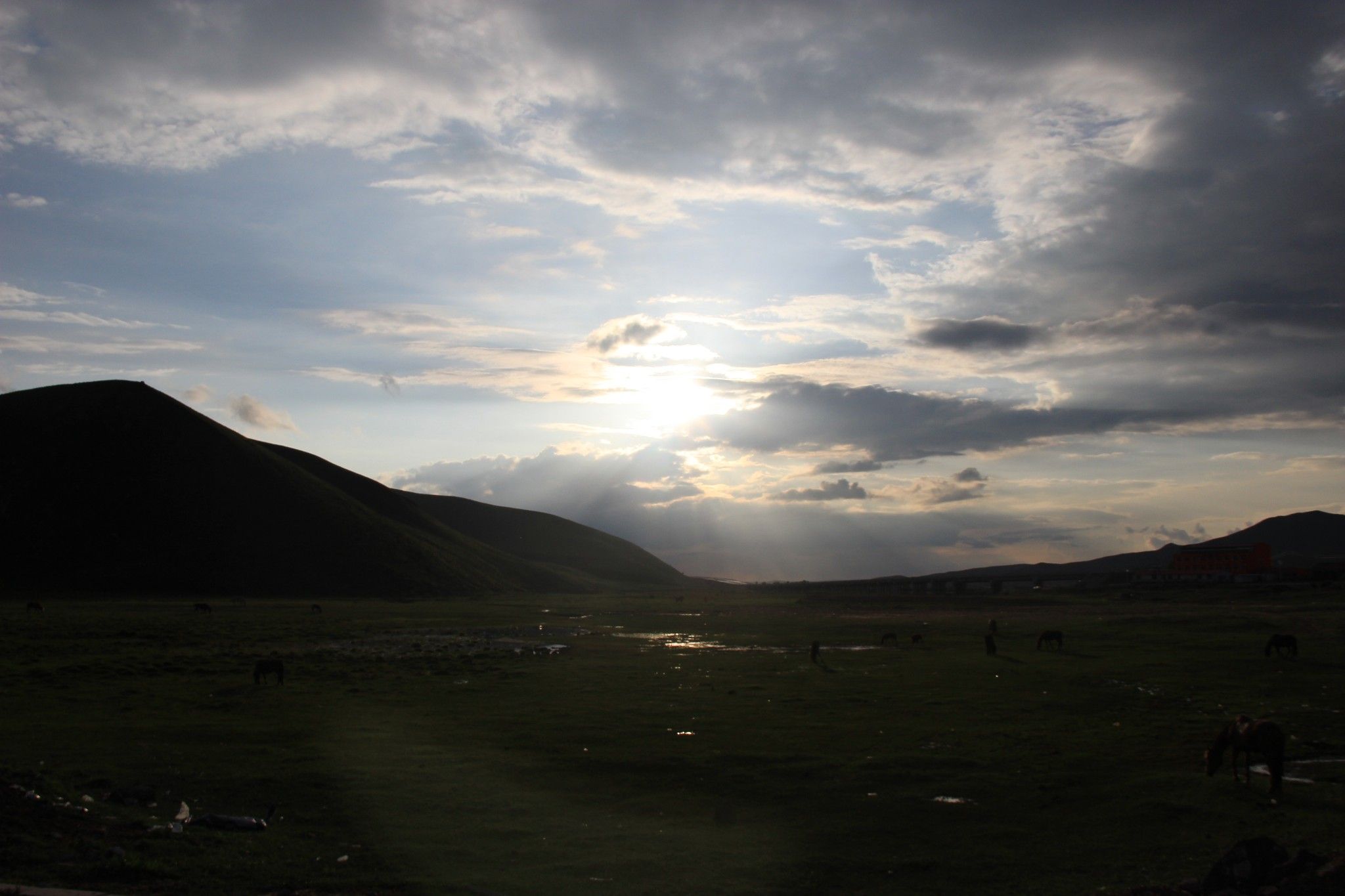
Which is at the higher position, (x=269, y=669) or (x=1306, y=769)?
(x=1306, y=769)

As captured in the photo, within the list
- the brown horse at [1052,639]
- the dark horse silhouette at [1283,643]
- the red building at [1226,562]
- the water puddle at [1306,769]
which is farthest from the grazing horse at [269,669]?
the red building at [1226,562]

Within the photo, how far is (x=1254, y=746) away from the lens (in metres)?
18.2

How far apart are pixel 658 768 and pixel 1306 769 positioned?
15.2m

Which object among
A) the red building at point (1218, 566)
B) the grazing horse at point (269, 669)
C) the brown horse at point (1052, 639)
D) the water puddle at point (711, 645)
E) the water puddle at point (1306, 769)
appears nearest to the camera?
the water puddle at point (1306, 769)

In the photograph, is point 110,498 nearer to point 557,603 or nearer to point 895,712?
point 557,603

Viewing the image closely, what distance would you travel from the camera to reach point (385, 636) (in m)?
64.4

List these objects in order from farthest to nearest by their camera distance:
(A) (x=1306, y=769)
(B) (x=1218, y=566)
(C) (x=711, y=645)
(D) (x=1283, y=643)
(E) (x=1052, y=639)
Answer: (B) (x=1218, y=566) < (C) (x=711, y=645) < (E) (x=1052, y=639) < (D) (x=1283, y=643) < (A) (x=1306, y=769)

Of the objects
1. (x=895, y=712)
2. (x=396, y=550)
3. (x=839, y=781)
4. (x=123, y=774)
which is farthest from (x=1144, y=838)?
(x=396, y=550)

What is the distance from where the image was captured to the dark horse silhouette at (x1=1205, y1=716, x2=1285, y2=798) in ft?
58.1

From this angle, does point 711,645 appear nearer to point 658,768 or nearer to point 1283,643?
point 1283,643

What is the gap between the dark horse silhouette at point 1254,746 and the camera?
17719 mm

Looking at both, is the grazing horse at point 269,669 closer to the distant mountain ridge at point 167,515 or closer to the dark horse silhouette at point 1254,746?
the dark horse silhouette at point 1254,746

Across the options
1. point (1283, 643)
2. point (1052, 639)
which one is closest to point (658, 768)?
point (1283, 643)

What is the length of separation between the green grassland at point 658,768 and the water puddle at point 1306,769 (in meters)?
0.21
